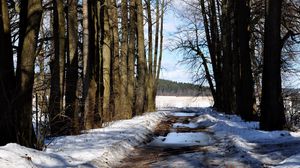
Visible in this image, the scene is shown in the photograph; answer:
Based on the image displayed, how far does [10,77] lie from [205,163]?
4.72m

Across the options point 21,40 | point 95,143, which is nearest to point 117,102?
point 95,143

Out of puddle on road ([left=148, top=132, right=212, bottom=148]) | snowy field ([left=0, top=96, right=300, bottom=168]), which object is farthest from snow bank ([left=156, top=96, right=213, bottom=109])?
snowy field ([left=0, top=96, right=300, bottom=168])

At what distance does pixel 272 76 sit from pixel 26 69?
918 centimetres

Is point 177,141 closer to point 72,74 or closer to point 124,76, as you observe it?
point 72,74

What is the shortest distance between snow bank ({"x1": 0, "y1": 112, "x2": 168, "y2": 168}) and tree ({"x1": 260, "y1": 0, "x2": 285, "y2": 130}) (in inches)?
174

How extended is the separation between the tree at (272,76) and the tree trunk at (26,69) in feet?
28.9

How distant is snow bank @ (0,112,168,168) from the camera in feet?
26.7

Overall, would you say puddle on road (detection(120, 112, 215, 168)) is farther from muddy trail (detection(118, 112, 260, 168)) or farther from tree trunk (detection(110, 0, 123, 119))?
tree trunk (detection(110, 0, 123, 119))

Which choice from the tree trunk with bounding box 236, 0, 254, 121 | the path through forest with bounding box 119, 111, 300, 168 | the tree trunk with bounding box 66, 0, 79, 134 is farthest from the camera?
the tree trunk with bounding box 236, 0, 254, 121

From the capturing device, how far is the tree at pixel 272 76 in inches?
629

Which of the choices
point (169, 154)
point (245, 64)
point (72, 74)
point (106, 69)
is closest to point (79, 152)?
point (169, 154)

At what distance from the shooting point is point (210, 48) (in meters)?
41.6

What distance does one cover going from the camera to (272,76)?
16.1 m

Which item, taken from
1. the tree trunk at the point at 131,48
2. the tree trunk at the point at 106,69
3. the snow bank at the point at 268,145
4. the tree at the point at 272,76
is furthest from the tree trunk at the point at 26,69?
the tree trunk at the point at 131,48
